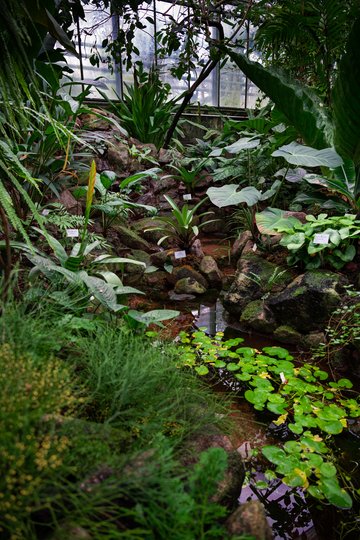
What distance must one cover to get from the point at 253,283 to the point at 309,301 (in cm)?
49

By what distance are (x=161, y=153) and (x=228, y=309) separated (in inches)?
108

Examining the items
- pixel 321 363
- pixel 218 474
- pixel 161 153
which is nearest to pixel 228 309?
pixel 321 363

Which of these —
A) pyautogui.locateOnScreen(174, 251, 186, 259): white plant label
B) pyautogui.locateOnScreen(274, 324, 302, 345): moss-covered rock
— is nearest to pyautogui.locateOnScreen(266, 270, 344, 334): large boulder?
pyautogui.locateOnScreen(274, 324, 302, 345): moss-covered rock

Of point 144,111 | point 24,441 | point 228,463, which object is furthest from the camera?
point 144,111

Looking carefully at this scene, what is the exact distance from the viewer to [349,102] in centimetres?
281

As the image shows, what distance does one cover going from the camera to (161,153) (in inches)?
196

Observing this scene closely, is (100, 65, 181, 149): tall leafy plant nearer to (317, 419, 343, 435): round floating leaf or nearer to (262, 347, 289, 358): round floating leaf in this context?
(262, 347, 289, 358): round floating leaf

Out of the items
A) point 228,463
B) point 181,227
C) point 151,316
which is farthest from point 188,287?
point 228,463

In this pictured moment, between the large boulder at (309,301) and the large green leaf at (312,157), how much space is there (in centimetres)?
77

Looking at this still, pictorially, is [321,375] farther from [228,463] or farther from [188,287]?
[188,287]

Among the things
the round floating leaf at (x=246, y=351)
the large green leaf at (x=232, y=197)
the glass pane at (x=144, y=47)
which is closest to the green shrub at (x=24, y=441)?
the round floating leaf at (x=246, y=351)

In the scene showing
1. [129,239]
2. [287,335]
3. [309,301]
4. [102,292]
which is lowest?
[287,335]

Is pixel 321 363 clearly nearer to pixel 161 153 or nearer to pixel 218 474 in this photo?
pixel 218 474

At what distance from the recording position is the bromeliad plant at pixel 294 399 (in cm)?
142
